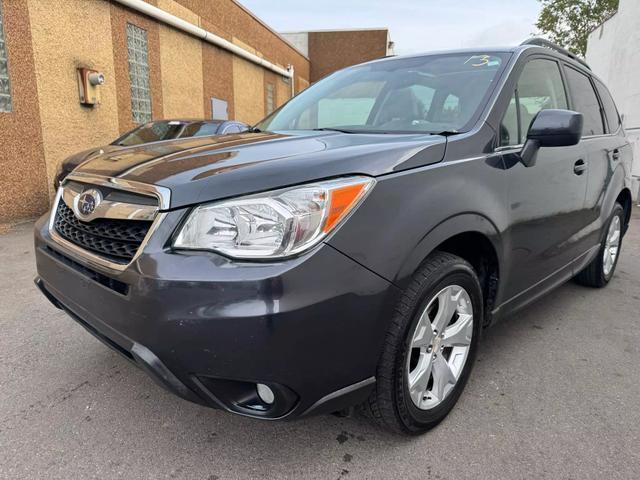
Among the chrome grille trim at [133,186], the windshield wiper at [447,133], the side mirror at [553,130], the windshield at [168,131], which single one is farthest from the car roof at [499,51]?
the windshield at [168,131]

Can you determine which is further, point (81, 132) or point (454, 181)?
point (81, 132)

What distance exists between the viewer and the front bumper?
145 centimetres

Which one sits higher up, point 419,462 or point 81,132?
point 81,132

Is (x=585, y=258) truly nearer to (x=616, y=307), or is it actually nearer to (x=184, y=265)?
(x=616, y=307)

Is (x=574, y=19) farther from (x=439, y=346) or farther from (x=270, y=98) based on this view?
(x=439, y=346)

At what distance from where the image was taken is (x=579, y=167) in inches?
116

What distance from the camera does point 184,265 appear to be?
1.50 meters

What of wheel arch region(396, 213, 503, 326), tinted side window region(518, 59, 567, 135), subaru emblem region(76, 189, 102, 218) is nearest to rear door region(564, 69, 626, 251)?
tinted side window region(518, 59, 567, 135)

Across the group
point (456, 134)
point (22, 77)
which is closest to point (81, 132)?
point (22, 77)

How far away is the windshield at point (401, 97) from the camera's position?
2385 millimetres

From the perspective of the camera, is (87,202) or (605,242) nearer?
(87,202)

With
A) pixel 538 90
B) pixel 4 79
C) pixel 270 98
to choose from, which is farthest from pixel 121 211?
pixel 270 98

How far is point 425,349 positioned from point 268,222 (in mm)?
892

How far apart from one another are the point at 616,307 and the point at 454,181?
250 cm
